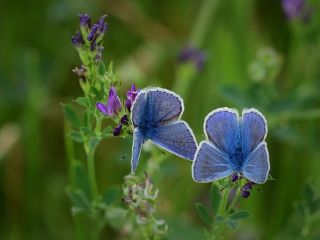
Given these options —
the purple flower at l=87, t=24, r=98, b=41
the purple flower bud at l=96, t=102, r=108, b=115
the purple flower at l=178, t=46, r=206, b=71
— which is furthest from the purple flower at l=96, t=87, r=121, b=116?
the purple flower at l=178, t=46, r=206, b=71

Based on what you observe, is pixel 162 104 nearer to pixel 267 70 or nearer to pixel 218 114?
pixel 218 114

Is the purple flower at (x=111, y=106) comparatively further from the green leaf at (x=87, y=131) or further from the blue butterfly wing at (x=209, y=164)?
the blue butterfly wing at (x=209, y=164)

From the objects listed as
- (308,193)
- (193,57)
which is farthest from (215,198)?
(193,57)

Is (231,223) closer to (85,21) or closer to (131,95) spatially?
(131,95)

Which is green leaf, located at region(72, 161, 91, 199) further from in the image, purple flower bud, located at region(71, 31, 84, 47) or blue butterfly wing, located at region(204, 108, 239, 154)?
blue butterfly wing, located at region(204, 108, 239, 154)

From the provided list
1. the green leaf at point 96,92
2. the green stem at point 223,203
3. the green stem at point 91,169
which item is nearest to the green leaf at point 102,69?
the green leaf at point 96,92
